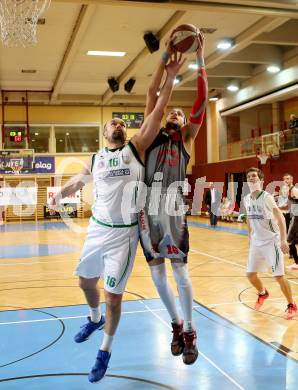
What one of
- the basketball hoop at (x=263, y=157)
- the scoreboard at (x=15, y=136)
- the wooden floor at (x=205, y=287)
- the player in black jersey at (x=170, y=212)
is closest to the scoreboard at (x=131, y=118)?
the scoreboard at (x=15, y=136)

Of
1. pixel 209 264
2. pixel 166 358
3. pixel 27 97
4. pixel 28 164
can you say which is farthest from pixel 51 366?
pixel 27 97

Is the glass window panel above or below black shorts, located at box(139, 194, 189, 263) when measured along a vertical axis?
above

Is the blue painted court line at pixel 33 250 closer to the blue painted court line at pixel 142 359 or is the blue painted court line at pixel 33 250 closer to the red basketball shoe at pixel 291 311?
the blue painted court line at pixel 142 359

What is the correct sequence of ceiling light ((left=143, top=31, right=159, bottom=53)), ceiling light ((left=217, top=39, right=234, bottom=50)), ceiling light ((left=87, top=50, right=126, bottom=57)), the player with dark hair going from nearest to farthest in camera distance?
the player with dark hair, ceiling light ((left=143, top=31, right=159, bottom=53)), ceiling light ((left=217, top=39, right=234, bottom=50)), ceiling light ((left=87, top=50, right=126, bottom=57))

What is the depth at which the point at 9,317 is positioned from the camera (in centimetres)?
598

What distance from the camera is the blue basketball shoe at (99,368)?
138 inches

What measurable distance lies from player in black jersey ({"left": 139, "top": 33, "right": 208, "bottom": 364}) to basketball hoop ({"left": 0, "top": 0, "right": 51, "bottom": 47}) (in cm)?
447

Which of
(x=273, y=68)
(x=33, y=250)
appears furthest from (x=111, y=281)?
(x=273, y=68)

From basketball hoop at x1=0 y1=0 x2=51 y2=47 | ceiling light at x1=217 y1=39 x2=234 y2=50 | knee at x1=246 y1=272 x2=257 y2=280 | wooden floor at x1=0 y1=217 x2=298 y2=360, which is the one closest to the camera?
wooden floor at x1=0 y1=217 x2=298 y2=360

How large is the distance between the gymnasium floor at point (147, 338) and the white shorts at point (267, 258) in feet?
1.96

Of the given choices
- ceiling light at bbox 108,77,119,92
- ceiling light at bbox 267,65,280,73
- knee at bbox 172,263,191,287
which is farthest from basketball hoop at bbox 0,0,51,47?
ceiling light at bbox 267,65,280,73

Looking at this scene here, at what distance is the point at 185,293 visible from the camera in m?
3.79

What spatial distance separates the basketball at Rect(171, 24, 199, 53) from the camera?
3623mm

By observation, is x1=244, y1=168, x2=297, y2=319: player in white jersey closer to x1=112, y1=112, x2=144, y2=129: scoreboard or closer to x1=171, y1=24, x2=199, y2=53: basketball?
x1=171, y1=24, x2=199, y2=53: basketball
